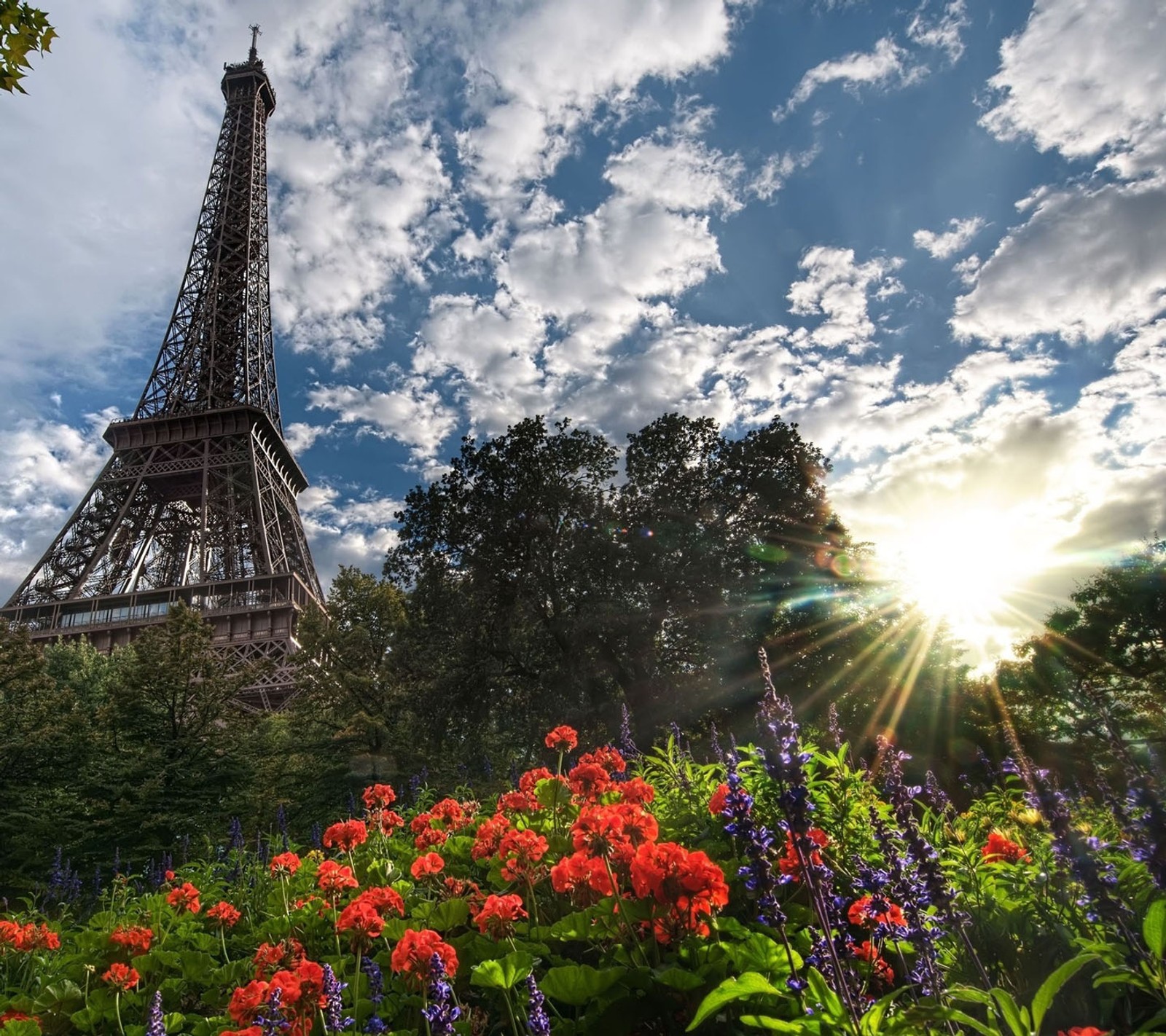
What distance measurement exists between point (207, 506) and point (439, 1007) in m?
39.9

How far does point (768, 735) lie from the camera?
8.78 ft

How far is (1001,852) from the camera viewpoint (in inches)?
130

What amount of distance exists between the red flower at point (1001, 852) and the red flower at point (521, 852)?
2.27 m

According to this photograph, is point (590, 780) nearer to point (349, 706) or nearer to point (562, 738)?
point (562, 738)

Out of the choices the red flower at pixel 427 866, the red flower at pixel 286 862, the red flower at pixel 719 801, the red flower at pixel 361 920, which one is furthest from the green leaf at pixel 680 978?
the red flower at pixel 286 862

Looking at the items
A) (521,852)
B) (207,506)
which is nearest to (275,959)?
(521,852)

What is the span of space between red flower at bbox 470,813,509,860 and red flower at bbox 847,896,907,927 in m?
1.93

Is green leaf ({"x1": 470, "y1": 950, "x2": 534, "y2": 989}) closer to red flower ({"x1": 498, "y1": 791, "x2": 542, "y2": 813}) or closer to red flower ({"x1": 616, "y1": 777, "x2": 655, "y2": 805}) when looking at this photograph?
red flower ({"x1": 616, "y1": 777, "x2": 655, "y2": 805})

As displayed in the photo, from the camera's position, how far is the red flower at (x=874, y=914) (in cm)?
Answer: 229

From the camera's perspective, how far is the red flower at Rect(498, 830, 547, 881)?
3180 mm

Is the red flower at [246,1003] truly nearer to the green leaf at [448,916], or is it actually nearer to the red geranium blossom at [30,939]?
the green leaf at [448,916]

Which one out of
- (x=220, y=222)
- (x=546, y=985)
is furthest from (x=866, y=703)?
(x=220, y=222)

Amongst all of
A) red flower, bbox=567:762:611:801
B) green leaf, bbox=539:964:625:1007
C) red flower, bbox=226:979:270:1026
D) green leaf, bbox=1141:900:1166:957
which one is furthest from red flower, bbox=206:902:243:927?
green leaf, bbox=1141:900:1166:957

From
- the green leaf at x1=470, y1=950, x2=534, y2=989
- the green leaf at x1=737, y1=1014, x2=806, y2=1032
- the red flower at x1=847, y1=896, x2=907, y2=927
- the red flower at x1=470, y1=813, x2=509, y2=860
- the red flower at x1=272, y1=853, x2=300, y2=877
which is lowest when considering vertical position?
the green leaf at x1=737, y1=1014, x2=806, y2=1032
